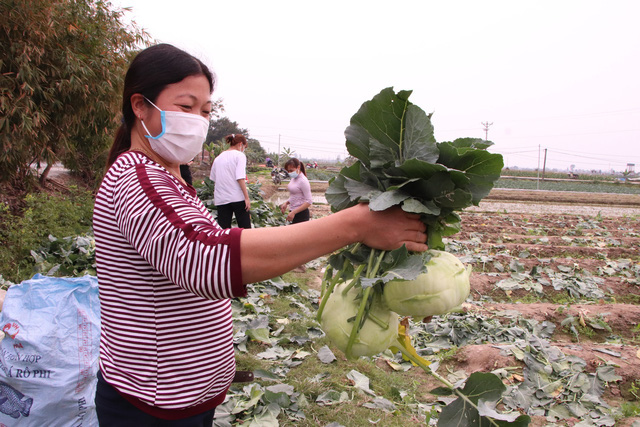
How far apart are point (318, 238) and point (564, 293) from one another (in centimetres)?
716

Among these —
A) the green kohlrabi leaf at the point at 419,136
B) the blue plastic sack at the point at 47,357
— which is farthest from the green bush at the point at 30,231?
the green kohlrabi leaf at the point at 419,136

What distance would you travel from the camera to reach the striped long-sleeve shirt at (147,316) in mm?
1061

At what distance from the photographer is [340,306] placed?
1349 mm

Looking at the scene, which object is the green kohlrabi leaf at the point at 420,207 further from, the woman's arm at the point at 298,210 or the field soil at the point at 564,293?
the woman's arm at the point at 298,210

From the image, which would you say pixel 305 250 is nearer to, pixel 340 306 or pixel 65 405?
pixel 340 306

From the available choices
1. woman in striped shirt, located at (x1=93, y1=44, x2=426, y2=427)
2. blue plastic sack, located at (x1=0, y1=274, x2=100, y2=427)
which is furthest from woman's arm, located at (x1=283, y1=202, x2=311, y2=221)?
woman in striped shirt, located at (x1=93, y1=44, x2=426, y2=427)

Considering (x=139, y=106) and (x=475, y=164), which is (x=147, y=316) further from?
(x=475, y=164)

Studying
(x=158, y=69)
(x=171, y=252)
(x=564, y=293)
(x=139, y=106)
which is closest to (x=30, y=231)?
(x=139, y=106)

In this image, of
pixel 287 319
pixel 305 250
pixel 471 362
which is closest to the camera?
pixel 305 250

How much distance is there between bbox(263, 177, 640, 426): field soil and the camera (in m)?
4.11

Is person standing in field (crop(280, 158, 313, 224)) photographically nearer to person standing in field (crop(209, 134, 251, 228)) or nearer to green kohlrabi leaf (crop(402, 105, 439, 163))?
person standing in field (crop(209, 134, 251, 228))

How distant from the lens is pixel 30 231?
212 inches

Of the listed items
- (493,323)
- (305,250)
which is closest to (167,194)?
(305,250)

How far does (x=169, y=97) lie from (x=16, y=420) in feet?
6.39
